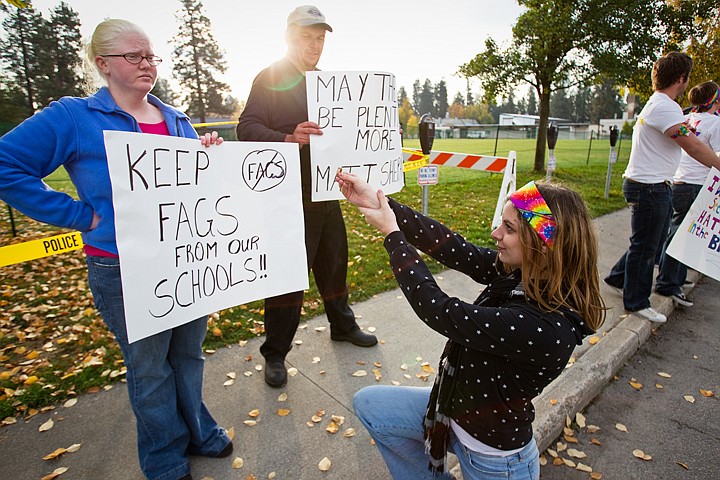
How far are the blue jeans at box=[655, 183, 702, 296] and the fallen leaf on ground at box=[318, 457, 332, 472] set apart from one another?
4210mm

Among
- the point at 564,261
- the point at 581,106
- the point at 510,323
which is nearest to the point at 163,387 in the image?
the point at 510,323

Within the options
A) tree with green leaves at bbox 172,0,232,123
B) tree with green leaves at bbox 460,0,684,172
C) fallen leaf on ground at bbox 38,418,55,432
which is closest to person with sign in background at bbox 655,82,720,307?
fallen leaf on ground at bbox 38,418,55,432

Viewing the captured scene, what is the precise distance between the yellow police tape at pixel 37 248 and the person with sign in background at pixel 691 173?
632 cm

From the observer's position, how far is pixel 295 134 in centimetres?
259

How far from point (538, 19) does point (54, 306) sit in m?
14.0

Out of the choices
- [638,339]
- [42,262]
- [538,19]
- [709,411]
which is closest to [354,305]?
[638,339]

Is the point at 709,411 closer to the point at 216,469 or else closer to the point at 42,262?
the point at 216,469

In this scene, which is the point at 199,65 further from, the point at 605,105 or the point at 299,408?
the point at 605,105

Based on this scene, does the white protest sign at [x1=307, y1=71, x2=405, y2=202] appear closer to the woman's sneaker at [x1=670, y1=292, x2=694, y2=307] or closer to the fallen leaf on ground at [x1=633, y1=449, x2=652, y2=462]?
the fallen leaf on ground at [x1=633, y1=449, x2=652, y2=462]

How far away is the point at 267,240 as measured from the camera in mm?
2342

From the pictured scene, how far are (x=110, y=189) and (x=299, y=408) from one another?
180cm

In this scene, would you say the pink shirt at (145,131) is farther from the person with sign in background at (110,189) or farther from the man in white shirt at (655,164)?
the man in white shirt at (655,164)

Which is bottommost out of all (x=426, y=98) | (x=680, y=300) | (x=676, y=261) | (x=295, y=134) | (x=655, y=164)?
(x=680, y=300)

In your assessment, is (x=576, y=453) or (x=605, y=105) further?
(x=605, y=105)
